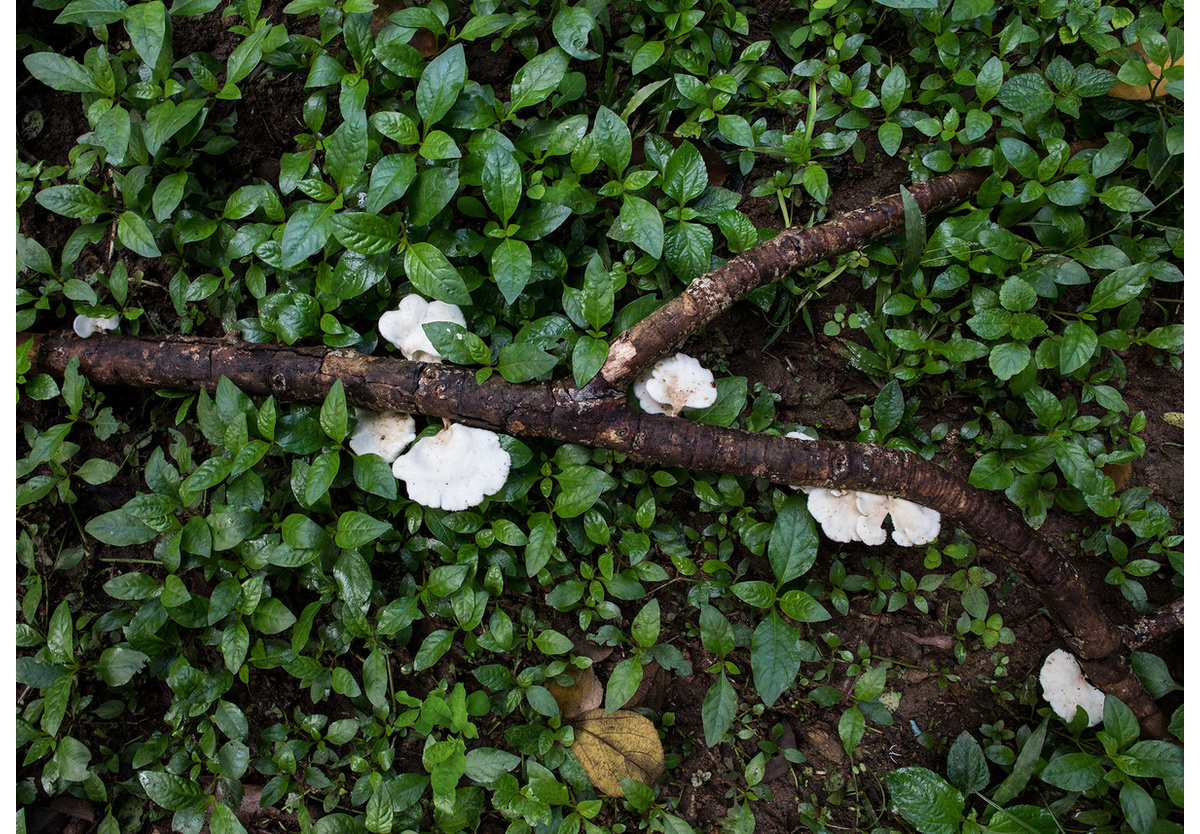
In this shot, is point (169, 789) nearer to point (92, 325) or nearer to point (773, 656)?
point (92, 325)

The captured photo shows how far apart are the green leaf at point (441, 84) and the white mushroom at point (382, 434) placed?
112 centimetres

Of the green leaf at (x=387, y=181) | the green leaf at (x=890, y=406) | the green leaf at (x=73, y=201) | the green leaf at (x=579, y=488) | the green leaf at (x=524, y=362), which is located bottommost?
the green leaf at (x=579, y=488)

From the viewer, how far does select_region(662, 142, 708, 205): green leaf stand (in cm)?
263

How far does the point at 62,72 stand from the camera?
2.68m

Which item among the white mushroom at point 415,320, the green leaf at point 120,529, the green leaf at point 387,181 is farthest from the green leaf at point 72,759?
the green leaf at point 387,181

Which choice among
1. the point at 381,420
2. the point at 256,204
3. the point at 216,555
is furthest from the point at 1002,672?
the point at 256,204

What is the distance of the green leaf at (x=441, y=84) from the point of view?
255 cm

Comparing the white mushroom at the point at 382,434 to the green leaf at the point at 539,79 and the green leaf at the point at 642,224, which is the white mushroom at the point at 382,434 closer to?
the green leaf at the point at 642,224

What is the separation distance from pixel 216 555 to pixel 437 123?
1.92 metres

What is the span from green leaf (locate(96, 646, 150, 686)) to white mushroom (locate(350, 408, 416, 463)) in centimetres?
119

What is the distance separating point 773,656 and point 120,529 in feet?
8.27

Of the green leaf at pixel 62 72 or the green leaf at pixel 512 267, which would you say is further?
the green leaf at pixel 62 72

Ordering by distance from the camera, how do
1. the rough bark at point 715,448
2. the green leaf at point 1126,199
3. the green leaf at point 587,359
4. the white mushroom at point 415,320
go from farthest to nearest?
1. the green leaf at point 1126,199
2. the white mushroom at point 415,320
3. the rough bark at point 715,448
4. the green leaf at point 587,359

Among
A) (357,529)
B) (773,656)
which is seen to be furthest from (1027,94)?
(357,529)
